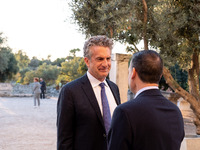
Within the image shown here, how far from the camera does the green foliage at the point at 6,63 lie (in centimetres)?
3077

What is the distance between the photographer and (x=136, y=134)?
1390 millimetres

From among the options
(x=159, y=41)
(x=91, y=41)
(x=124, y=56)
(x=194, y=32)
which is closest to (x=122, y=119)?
(x=91, y=41)

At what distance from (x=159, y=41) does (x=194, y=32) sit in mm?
928

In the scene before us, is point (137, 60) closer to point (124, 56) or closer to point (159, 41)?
point (159, 41)

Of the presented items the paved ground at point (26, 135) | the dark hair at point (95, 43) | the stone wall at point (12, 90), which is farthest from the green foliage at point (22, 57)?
the dark hair at point (95, 43)

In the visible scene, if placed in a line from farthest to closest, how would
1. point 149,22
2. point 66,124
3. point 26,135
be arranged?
point 26,135
point 149,22
point 66,124

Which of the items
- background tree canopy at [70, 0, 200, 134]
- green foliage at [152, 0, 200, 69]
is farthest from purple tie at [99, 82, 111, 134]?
green foliage at [152, 0, 200, 69]

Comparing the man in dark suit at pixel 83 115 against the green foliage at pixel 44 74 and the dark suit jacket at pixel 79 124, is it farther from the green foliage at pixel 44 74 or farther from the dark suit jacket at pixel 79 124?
the green foliage at pixel 44 74

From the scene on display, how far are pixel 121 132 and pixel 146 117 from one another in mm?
159

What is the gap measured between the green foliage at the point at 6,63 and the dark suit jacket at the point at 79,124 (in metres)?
30.3

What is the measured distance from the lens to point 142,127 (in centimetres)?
140

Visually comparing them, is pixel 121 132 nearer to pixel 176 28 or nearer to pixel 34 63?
pixel 176 28

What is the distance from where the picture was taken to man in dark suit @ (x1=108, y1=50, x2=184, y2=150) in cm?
139

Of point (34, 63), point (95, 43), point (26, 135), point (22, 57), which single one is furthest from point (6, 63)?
point (22, 57)
